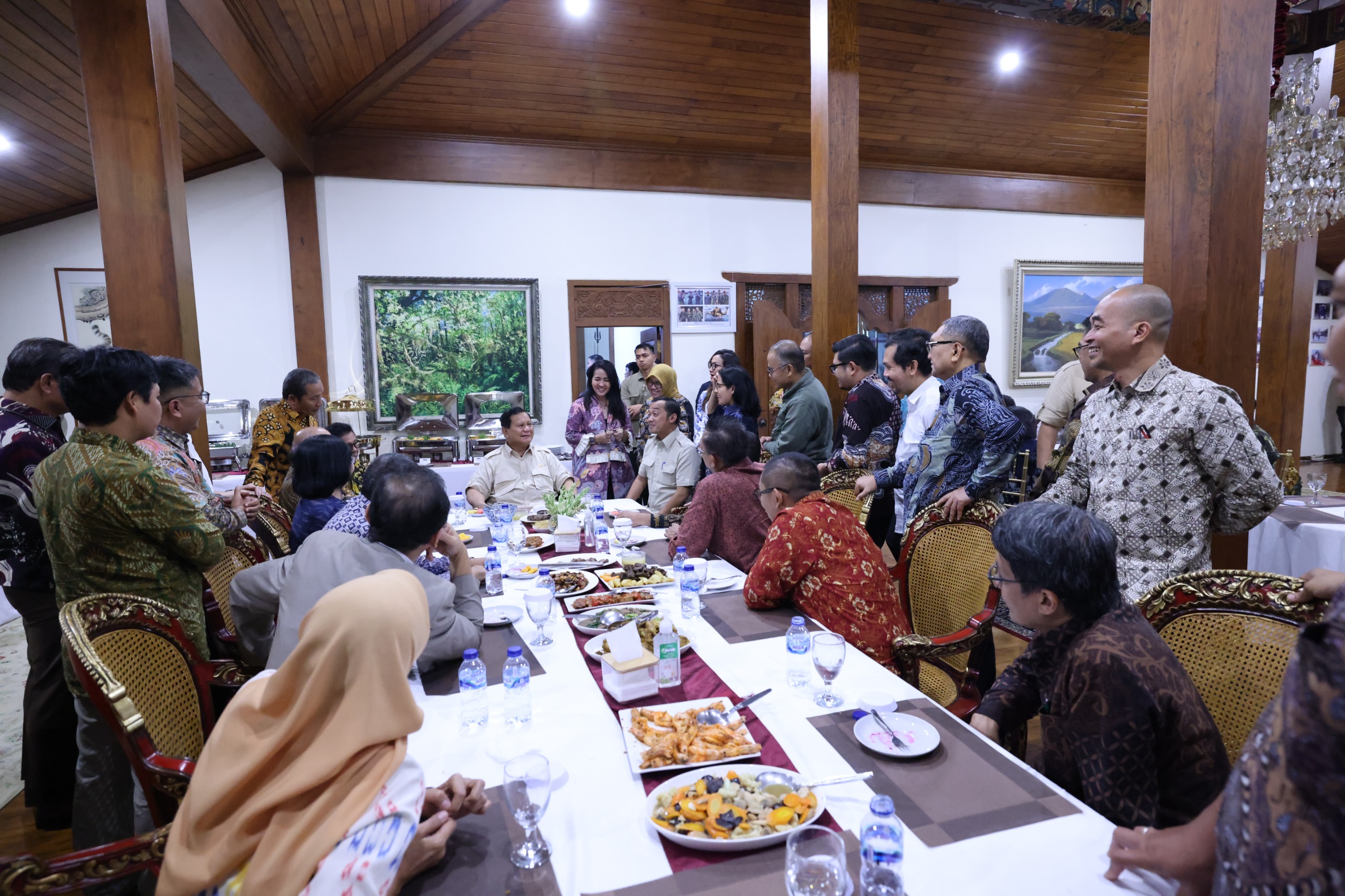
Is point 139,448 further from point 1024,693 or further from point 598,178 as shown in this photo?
point 598,178

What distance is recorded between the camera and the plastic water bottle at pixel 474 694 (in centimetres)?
157

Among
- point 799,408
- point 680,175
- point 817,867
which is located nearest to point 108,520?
point 817,867

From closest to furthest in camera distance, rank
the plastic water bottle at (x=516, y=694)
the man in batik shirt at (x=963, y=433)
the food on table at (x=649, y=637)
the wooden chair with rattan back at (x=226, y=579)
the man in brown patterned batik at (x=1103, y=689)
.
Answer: the man in brown patterned batik at (x=1103, y=689) → the plastic water bottle at (x=516, y=694) → the food on table at (x=649, y=637) → the wooden chair with rattan back at (x=226, y=579) → the man in batik shirt at (x=963, y=433)

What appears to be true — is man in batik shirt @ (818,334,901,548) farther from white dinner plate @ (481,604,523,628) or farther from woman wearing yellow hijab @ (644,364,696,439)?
white dinner plate @ (481,604,523,628)

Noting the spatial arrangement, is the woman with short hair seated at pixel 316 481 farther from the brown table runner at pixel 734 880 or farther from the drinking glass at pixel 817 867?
the drinking glass at pixel 817 867

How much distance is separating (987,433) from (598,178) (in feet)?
17.3

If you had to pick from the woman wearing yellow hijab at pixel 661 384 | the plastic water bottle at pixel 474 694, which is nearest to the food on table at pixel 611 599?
the plastic water bottle at pixel 474 694

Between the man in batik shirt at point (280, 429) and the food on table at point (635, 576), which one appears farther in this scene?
the man in batik shirt at point (280, 429)

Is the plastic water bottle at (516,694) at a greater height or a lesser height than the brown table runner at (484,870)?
greater

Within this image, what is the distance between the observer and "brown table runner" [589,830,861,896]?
1.03 meters

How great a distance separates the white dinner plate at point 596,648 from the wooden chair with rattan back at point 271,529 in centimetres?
182

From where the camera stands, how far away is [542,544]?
3.16 m

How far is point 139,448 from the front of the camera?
217 centimetres

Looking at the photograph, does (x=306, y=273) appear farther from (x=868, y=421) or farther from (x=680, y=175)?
(x=868, y=421)
